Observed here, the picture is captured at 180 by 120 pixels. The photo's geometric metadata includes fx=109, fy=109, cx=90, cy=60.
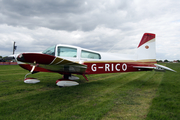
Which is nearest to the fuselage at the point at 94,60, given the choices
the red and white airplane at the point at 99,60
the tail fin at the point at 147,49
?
the red and white airplane at the point at 99,60

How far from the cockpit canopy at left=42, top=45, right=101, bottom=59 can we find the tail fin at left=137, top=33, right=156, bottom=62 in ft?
9.36

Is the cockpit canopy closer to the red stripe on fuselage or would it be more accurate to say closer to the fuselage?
the fuselage

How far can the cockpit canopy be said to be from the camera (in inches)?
203

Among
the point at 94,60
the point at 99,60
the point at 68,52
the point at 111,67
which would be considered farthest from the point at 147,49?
the point at 68,52

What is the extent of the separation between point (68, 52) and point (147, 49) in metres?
4.37

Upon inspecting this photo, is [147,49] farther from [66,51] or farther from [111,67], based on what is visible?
[66,51]

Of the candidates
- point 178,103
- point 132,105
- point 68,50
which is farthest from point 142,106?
point 68,50

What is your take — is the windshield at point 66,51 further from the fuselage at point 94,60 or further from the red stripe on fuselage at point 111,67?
the red stripe on fuselage at point 111,67

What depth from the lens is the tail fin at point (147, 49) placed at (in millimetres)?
6094

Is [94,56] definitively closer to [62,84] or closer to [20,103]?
[62,84]

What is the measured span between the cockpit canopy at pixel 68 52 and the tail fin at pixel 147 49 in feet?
9.36

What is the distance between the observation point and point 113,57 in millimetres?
5930

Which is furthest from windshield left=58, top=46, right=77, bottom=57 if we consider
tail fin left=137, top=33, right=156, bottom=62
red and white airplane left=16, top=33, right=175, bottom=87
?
tail fin left=137, top=33, right=156, bottom=62

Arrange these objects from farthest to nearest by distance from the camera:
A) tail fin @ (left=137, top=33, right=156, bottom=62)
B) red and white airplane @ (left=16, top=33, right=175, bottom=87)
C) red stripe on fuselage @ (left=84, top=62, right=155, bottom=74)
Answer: tail fin @ (left=137, top=33, right=156, bottom=62) → red stripe on fuselage @ (left=84, top=62, right=155, bottom=74) → red and white airplane @ (left=16, top=33, right=175, bottom=87)
